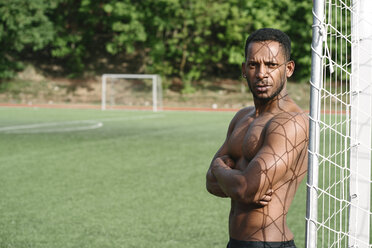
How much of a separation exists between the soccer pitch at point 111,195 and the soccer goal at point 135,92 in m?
19.8

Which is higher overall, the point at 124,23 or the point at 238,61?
the point at 124,23

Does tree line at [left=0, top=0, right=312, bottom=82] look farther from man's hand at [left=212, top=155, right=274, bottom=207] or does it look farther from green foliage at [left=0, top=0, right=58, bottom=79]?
man's hand at [left=212, top=155, right=274, bottom=207]

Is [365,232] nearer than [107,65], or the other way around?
[365,232]

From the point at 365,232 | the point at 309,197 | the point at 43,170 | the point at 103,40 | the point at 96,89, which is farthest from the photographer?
the point at 103,40

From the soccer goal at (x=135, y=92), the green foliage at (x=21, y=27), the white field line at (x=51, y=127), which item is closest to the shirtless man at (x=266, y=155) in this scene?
the white field line at (x=51, y=127)

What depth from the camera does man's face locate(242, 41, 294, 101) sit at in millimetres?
2248

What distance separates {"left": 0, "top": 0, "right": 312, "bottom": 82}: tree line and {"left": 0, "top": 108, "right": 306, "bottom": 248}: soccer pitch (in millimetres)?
21975

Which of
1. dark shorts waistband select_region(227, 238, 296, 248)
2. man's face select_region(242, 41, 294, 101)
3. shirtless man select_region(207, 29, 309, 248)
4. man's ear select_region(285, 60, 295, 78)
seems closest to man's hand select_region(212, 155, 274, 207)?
shirtless man select_region(207, 29, 309, 248)

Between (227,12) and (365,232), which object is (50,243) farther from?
(227,12)

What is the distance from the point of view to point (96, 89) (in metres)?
38.2

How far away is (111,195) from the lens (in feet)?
26.0

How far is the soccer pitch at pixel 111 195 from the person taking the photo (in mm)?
5895

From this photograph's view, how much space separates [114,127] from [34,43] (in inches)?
821

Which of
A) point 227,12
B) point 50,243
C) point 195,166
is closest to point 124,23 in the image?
point 227,12
